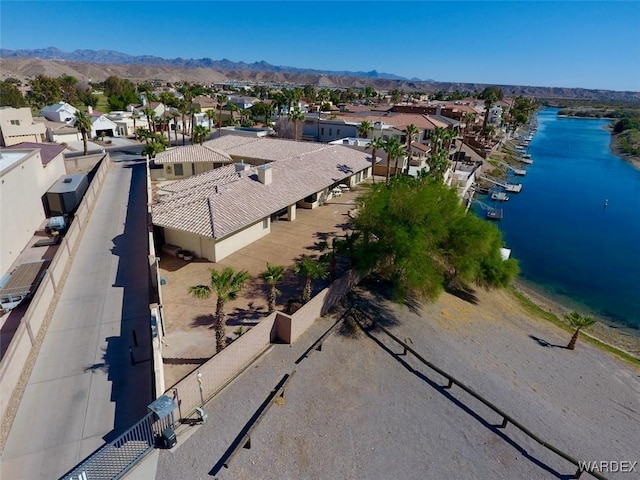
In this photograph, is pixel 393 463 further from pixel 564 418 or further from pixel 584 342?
pixel 584 342

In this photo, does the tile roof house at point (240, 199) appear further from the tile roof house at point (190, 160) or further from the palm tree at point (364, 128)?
the palm tree at point (364, 128)

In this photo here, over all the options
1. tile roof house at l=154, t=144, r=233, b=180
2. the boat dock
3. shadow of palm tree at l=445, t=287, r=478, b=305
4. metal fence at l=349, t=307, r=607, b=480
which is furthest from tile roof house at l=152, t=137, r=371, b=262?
the boat dock

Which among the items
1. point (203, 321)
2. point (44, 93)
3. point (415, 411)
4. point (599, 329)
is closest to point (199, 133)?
point (203, 321)

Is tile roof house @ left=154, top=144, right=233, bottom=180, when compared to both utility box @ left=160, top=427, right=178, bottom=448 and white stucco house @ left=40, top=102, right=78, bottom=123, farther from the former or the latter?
white stucco house @ left=40, top=102, right=78, bottom=123

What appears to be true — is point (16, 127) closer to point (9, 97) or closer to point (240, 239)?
point (9, 97)

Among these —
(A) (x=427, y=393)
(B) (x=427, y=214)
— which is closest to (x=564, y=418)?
(A) (x=427, y=393)

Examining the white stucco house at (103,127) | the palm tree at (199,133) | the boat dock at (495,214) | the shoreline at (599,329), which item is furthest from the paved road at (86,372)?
the white stucco house at (103,127)
